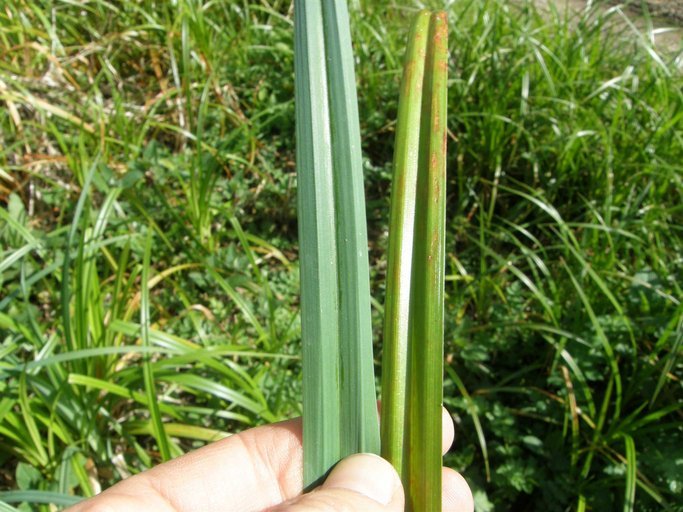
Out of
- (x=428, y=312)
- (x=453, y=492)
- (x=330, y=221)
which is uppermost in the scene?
(x=330, y=221)

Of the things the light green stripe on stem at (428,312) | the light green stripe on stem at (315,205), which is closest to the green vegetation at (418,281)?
the light green stripe on stem at (428,312)

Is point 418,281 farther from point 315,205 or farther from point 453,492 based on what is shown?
point 453,492

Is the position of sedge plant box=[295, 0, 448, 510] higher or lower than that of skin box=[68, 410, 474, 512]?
higher

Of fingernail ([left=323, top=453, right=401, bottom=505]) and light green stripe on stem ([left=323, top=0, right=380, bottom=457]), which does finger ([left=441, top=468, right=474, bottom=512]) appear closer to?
fingernail ([left=323, top=453, right=401, bottom=505])

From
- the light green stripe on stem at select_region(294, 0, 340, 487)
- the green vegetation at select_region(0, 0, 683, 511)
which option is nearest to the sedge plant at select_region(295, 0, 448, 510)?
the light green stripe on stem at select_region(294, 0, 340, 487)

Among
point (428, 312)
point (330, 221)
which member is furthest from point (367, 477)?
point (330, 221)

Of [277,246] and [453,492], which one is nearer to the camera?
[453,492]

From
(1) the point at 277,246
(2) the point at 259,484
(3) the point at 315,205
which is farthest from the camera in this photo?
(1) the point at 277,246
